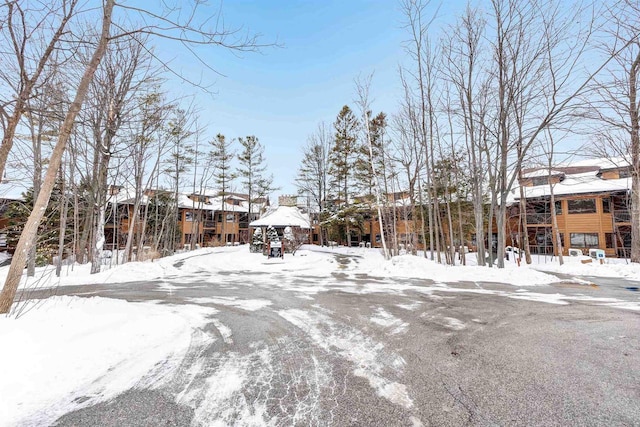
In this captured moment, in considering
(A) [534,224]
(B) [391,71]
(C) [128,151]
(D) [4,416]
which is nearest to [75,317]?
(D) [4,416]

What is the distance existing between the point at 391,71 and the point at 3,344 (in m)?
16.3

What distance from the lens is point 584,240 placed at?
2158cm

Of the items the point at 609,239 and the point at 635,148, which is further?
the point at 609,239

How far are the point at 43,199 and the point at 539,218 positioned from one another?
98.4 ft

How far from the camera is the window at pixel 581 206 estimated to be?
2122 centimetres

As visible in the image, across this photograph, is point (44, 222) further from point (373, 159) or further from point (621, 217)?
point (621, 217)

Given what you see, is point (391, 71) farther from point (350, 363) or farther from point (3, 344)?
point (3, 344)

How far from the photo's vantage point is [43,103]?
5191mm

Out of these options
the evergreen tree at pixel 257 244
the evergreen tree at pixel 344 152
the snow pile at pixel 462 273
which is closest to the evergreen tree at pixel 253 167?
the evergreen tree at pixel 344 152

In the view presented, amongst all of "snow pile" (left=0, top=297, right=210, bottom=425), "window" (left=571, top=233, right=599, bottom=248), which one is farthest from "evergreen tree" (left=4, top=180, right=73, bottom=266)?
"window" (left=571, top=233, right=599, bottom=248)

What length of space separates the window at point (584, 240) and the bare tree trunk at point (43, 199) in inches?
1163

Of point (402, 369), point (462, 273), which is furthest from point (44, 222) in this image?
point (462, 273)

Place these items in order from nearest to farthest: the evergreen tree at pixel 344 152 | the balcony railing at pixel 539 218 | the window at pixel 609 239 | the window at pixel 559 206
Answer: the window at pixel 609 239 → the window at pixel 559 206 → the balcony railing at pixel 539 218 → the evergreen tree at pixel 344 152

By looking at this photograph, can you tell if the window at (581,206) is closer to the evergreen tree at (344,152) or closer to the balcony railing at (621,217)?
the balcony railing at (621,217)
